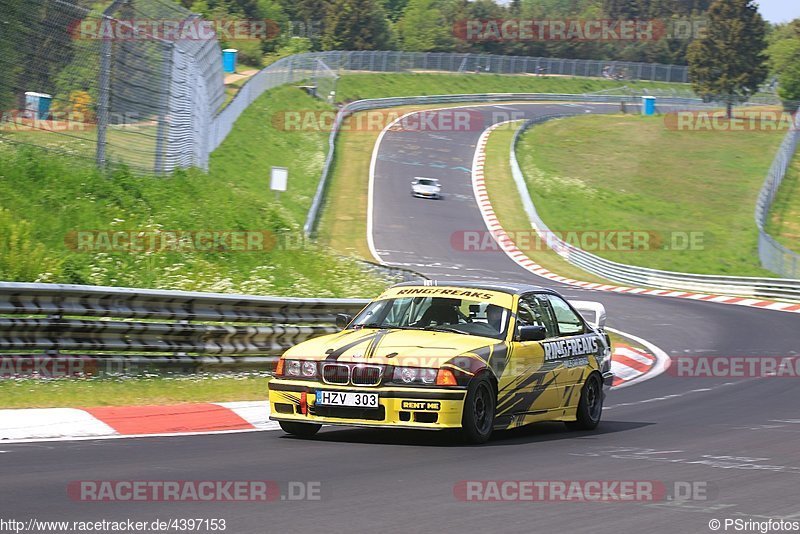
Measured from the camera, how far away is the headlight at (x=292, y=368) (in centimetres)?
973

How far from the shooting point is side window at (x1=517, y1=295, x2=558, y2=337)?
35.0ft

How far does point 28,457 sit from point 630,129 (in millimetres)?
73463

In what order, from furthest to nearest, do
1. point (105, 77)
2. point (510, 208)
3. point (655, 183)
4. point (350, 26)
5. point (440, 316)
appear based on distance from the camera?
point (350, 26) < point (655, 183) < point (510, 208) < point (105, 77) < point (440, 316)

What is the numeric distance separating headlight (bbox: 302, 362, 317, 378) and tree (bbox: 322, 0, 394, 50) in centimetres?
10542

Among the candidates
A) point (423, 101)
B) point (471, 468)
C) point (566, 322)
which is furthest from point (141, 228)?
point (423, 101)

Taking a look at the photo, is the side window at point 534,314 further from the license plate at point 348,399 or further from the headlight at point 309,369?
the headlight at point 309,369

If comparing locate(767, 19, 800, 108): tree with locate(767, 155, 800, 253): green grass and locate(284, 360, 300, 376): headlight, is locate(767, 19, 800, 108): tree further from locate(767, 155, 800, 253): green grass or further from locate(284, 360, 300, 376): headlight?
locate(284, 360, 300, 376): headlight

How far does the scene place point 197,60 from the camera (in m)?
24.5

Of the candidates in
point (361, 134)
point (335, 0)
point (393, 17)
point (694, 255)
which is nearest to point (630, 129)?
point (361, 134)

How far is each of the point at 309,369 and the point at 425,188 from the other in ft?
145

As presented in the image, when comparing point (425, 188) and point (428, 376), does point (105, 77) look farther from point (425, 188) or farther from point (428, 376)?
point (425, 188)

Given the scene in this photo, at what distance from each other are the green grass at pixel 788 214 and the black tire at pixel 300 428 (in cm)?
4226

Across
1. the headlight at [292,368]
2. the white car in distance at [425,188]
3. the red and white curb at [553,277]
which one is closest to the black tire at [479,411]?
the headlight at [292,368]

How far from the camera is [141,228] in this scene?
58.2 feet
